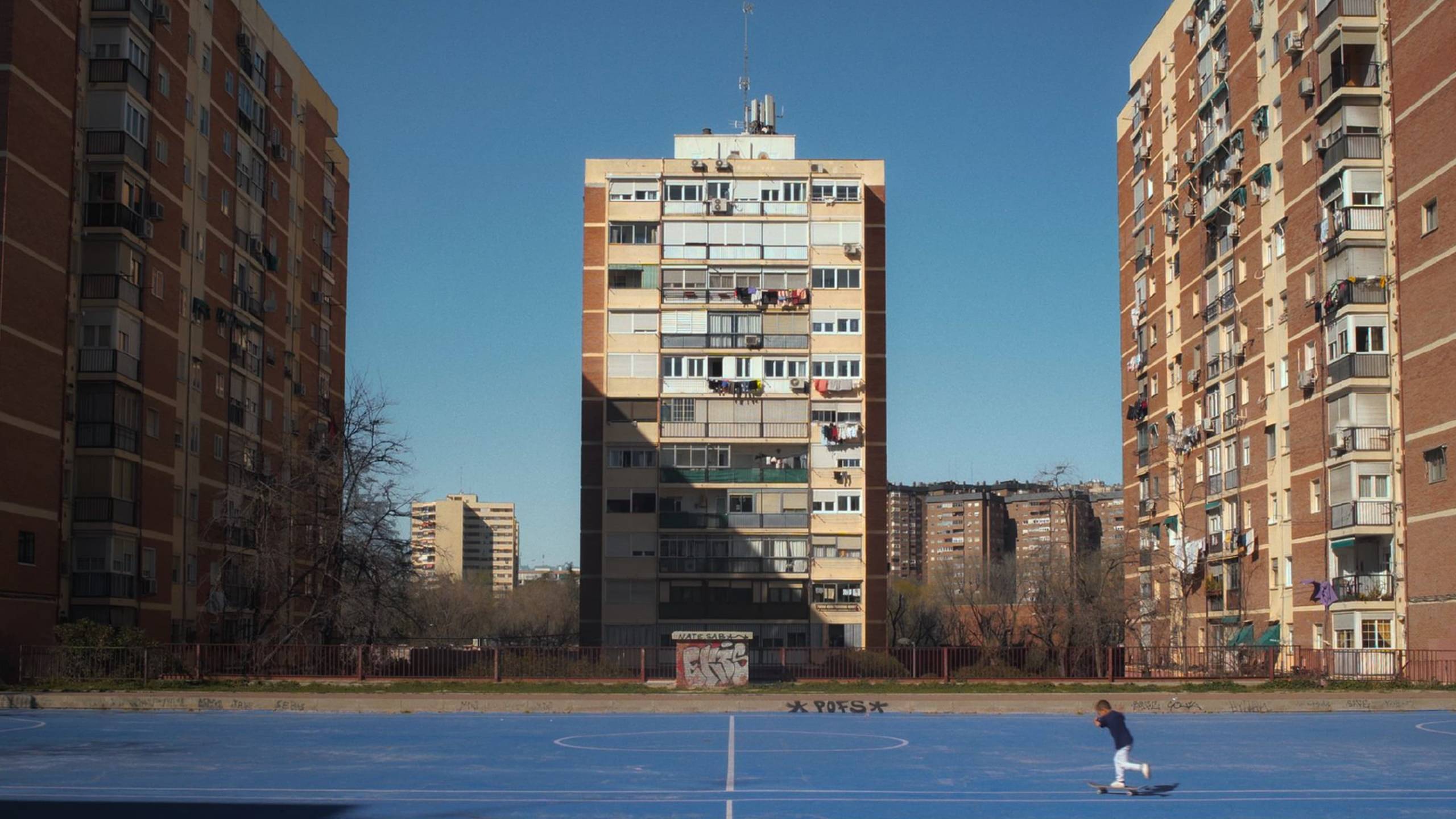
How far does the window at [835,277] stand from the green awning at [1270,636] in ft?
102

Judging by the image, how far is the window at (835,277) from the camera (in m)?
89.2

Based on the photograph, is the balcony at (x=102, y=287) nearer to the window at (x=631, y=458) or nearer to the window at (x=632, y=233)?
the window at (x=631, y=458)

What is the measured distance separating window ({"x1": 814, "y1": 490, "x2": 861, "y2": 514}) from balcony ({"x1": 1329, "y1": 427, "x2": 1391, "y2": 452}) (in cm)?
3156

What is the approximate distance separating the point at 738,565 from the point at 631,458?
8.66m

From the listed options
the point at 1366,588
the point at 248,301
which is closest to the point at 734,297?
the point at 248,301

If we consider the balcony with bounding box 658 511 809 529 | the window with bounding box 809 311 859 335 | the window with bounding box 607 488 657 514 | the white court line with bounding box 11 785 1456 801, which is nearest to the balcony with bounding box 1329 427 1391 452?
the window with bounding box 809 311 859 335

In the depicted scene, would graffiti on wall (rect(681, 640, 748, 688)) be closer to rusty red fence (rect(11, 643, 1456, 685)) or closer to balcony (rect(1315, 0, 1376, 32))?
rusty red fence (rect(11, 643, 1456, 685))

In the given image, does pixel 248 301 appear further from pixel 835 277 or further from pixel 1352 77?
pixel 1352 77

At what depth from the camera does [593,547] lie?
290ft

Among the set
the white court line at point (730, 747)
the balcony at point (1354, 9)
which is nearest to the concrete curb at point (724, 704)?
the white court line at point (730, 747)

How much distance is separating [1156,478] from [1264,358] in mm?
16390

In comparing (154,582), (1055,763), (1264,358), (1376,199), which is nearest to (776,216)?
(1264,358)

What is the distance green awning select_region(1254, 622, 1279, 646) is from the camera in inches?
2662

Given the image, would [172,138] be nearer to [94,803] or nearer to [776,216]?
[776,216]
